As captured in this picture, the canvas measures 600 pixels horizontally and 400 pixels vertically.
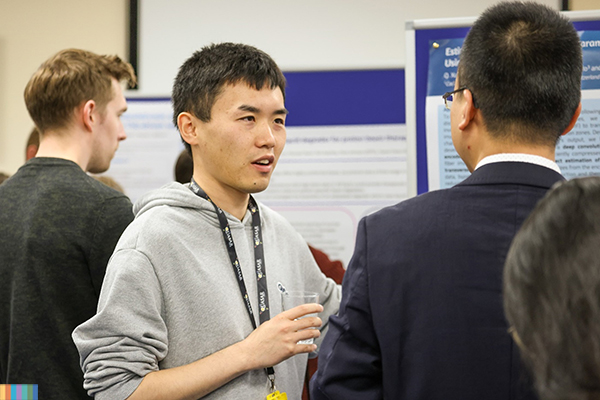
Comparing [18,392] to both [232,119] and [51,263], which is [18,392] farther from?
[232,119]

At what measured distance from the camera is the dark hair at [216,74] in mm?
1549

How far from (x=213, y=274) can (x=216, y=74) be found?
524mm

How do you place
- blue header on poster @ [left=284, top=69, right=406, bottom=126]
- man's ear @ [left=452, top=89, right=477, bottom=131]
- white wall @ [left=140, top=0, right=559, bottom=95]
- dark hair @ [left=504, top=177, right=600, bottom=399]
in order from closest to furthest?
1. dark hair @ [left=504, top=177, right=600, bottom=399]
2. man's ear @ [left=452, top=89, right=477, bottom=131]
3. blue header on poster @ [left=284, top=69, right=406, bottom=126]
4. white wall @ [left=140, top=0, right=559, bottom=95]

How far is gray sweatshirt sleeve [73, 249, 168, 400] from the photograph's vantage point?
1.27 m

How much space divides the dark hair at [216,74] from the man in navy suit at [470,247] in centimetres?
61

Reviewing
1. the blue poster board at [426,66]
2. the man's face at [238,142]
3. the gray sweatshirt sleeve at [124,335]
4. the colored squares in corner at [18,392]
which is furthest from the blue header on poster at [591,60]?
the colored squares in corner at [18,392]

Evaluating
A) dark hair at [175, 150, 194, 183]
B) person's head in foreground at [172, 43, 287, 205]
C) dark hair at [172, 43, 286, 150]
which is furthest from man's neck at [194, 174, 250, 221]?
dark hair at [175, 150, 194, 183]

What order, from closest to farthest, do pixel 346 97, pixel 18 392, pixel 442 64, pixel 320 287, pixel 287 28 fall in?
1. pixel 18 392
2. pixel 320 287
3. pixel 442 64
4. pixel 346 97
5. pixel 287 28

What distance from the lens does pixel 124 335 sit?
4.23ft

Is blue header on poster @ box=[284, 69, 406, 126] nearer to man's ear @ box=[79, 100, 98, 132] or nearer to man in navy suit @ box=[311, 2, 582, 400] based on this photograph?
man's ear @ box=[79, 100, 98, 132]

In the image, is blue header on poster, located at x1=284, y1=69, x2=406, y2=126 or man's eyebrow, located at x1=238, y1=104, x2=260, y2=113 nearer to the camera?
man's eyebrow, located at x1=238, y1=104, x2=260, y2=113

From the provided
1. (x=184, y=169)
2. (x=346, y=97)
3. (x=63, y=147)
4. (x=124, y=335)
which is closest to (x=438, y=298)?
(x=124, y=335)

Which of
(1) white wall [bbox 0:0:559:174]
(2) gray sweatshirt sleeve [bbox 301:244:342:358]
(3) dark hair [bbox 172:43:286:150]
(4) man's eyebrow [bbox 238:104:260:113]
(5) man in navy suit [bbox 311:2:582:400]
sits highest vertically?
(1) white wall [bbox 0:0:559:174]

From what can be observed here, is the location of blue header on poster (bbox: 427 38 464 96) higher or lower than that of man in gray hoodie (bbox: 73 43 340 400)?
higher
